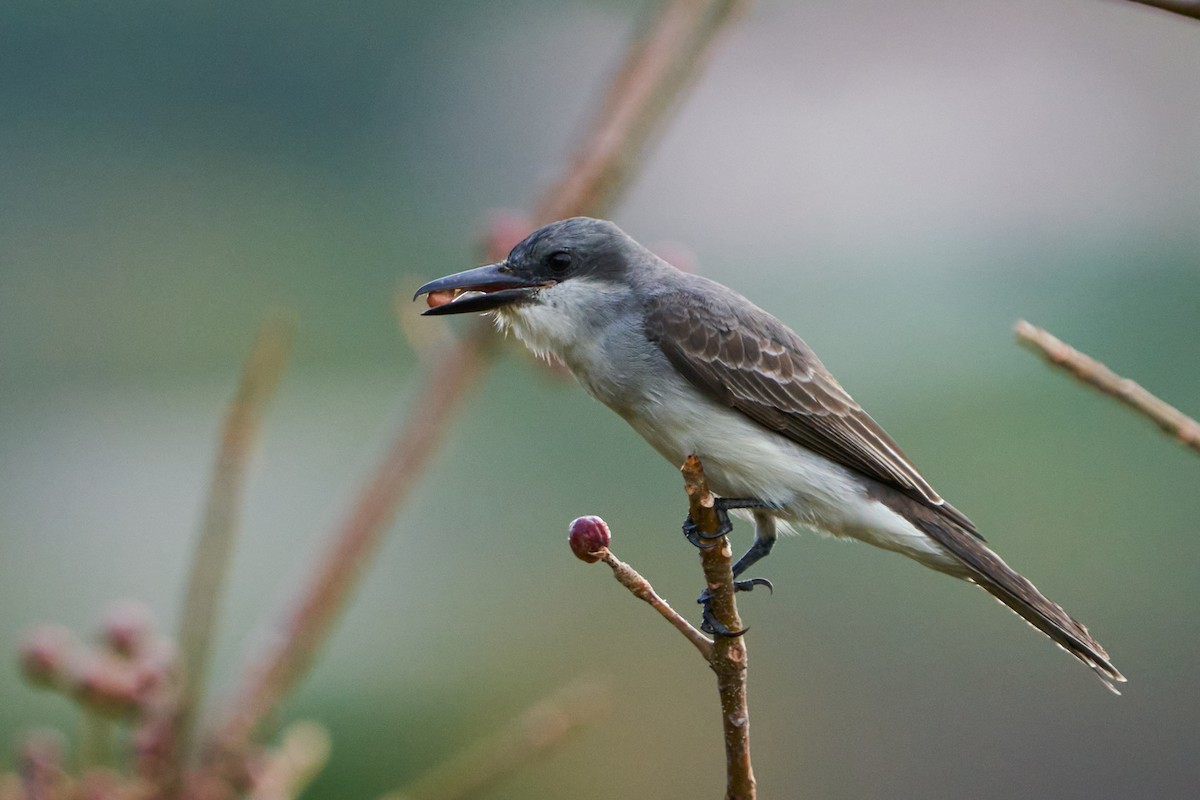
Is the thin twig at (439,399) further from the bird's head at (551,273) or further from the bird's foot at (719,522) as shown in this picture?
the bird's foot at (719,522)

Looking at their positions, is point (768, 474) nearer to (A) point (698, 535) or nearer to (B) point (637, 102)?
(A) point (698, 535)

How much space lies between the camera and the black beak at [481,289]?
2.78m

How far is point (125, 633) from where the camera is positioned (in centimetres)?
250

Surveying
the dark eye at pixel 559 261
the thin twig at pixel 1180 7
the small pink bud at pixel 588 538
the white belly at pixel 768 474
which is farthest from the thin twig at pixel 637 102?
the thin twig at pixel 1180 7

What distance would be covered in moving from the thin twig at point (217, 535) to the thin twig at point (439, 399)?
170 mm

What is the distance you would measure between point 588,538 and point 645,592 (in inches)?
4.8

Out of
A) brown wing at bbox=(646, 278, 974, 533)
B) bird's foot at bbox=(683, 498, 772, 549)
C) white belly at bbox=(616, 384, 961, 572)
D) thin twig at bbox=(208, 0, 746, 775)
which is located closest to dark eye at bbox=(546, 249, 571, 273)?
thin twig at bbox=(208, 0, 746, 775)

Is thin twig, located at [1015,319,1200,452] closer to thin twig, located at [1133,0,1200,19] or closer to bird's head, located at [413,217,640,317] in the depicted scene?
thin twig, located at [1133,0,1200,19]

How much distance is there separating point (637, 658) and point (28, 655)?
4376 millimetres

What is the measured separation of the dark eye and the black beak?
0.06 metres

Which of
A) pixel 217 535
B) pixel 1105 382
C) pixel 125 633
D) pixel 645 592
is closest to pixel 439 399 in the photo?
pixel 217 535

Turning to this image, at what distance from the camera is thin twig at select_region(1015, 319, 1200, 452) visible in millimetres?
1758

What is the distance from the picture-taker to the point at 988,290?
23.4 ft

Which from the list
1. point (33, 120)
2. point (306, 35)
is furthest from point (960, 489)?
point (33, 120)
